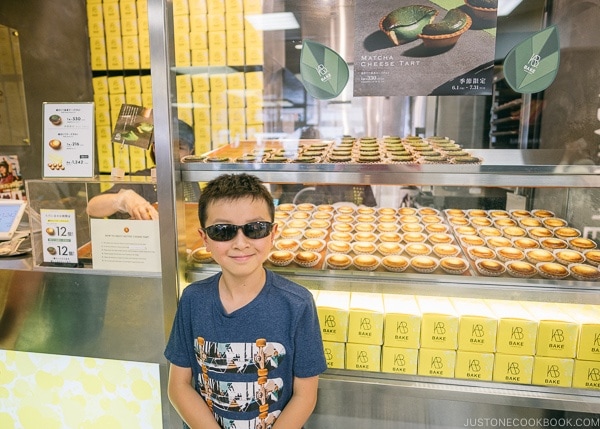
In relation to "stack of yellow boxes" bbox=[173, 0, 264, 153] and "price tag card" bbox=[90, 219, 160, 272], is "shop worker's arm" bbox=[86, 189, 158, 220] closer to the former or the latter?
"price tag card" bbox=[90, 219, 160, 272]

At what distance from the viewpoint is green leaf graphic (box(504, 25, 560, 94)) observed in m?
1.40

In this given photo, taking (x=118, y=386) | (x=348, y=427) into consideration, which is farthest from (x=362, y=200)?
(x=118, y=386)

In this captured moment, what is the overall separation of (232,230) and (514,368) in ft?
3.64

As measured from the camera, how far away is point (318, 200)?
240 centimetres

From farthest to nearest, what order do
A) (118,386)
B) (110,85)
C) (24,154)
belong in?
(110,85) → (24,154) → (118,386)

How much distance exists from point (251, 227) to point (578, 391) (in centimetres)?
126

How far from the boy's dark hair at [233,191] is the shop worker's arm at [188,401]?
1.63 ft

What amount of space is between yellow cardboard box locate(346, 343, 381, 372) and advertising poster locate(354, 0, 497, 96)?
0.93 metres

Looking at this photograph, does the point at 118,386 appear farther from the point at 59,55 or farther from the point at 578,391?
the point at 59,55

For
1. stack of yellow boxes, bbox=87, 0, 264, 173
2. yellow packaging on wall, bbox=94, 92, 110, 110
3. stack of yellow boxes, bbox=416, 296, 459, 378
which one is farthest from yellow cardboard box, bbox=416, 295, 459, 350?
yellow packaging on wall, bbox=94, 92, 110, 110

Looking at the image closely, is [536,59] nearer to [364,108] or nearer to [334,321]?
[334,321]

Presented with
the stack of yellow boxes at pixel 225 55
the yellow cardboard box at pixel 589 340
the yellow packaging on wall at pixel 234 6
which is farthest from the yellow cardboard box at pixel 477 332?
the yellow packaging on wall at pixel 234 6

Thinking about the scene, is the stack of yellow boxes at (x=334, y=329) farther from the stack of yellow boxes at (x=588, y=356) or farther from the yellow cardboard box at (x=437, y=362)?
the stack of yellow boxes at (x=588, y=356)

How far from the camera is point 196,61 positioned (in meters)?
3.30
